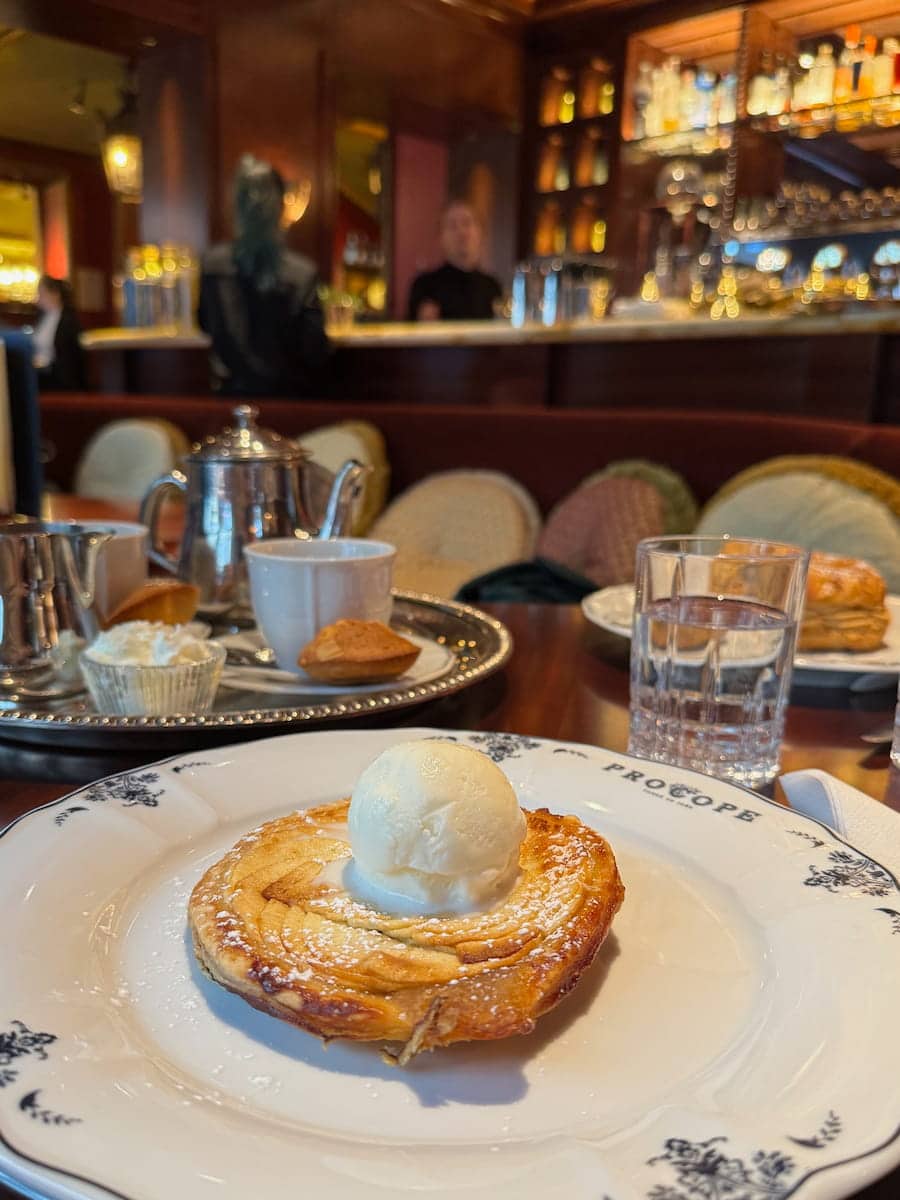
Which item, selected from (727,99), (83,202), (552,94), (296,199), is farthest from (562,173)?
(83,202)

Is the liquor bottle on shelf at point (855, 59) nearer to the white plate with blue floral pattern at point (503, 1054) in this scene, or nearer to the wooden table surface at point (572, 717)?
the wooden table surface at point (572, 717)

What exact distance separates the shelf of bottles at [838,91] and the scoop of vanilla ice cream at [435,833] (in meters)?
5.14

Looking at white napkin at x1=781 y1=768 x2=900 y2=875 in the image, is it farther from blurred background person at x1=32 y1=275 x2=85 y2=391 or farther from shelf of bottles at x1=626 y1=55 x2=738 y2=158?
blurred background person at x1=32 y1=275 x2=85 y2=391

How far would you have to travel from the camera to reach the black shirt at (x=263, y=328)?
4367mm

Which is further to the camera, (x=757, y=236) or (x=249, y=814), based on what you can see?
(x=757, y=236)

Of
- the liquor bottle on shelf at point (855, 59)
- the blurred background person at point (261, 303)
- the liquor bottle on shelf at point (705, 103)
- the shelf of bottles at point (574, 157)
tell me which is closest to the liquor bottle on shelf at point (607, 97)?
the shelf of bottles at point (574, 157)

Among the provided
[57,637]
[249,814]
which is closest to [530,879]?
[249,814]

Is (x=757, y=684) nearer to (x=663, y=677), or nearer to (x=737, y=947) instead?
(x=663, y=677)

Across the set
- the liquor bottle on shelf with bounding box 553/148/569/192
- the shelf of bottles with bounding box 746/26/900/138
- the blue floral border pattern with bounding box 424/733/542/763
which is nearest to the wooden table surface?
the blue floral border pattern with bounding box 424/733/542/763

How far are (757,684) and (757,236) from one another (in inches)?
206

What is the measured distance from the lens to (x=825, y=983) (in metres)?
0.48

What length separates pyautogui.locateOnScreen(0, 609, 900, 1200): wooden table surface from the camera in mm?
800

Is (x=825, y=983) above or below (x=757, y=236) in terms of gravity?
below

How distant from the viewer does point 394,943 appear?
508 millimetres
